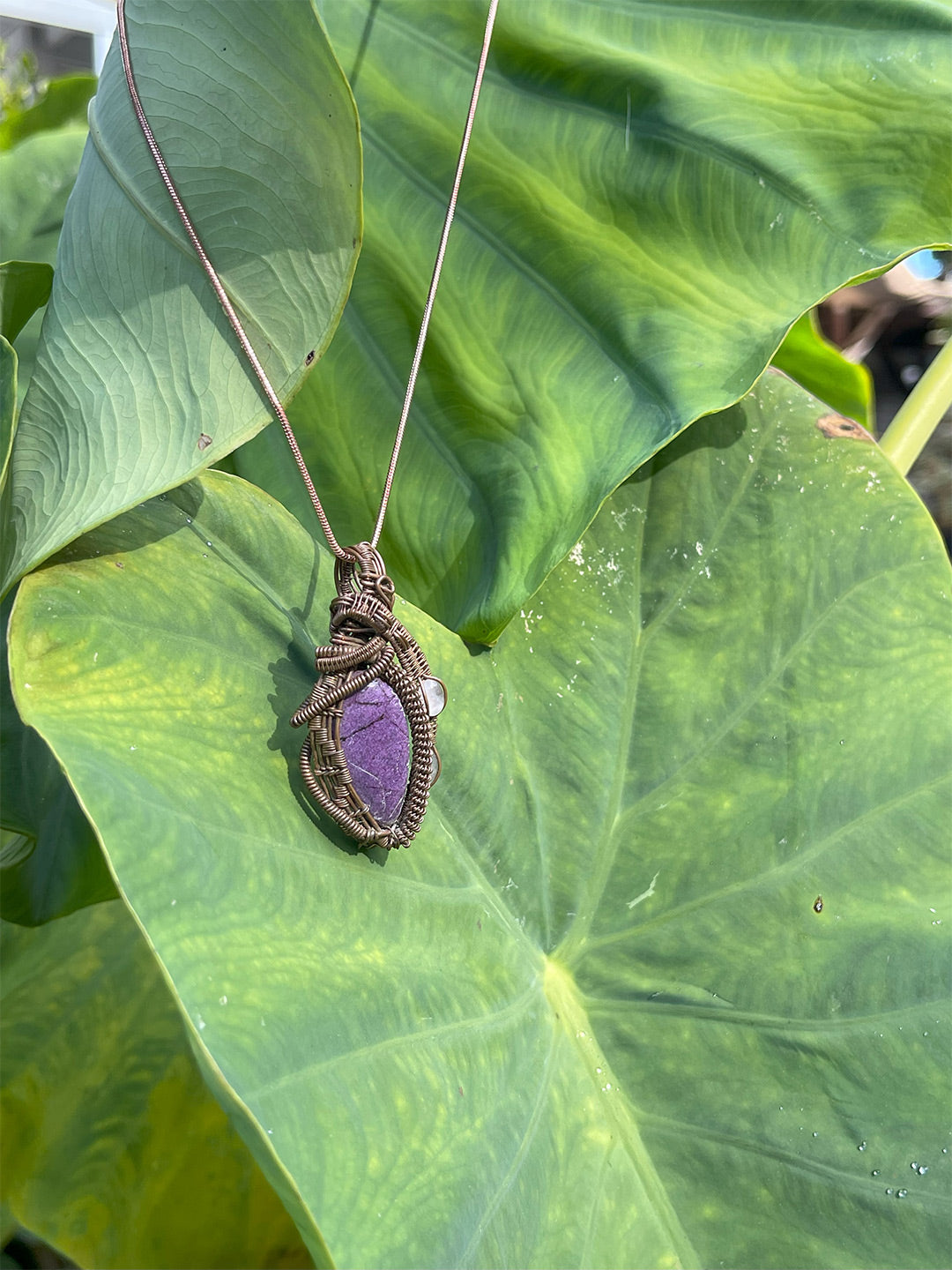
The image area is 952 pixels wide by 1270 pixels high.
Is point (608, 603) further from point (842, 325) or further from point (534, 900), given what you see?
point (842, 325)

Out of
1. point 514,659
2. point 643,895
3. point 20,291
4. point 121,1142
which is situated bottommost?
point 121,1142

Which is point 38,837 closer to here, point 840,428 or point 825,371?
point 840,428

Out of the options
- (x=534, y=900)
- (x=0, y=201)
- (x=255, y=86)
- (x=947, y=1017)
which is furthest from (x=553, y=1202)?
(x=0, y=201)

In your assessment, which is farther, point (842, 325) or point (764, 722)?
point (842, 325)

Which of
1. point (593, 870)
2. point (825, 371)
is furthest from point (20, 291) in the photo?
point (825, 371)

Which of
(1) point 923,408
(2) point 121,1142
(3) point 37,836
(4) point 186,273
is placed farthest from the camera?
(1) point 923,408
